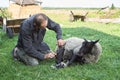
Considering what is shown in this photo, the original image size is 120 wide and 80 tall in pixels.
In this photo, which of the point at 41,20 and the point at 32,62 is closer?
the point at 41,20

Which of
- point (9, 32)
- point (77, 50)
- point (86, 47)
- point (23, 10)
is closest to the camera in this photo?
point (86, 47)

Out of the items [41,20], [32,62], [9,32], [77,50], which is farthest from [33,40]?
[9,32]

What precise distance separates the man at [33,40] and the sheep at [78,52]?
33 cm

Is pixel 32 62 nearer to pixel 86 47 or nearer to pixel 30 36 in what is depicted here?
pixel 30 36

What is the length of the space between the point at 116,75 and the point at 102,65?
0.96m

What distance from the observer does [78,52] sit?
870 cm

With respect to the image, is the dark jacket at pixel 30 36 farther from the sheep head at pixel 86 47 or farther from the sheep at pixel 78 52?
the sheep head at pixel 86 47

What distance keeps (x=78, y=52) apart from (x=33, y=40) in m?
1.16

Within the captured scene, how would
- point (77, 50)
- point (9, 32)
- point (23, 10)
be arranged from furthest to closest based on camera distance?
1. point (23, 10)
2. point (9, 32)
3. point (77, 50)

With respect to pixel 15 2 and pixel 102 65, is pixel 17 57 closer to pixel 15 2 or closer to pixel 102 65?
pixel 102 65

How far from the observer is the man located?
27.5ft

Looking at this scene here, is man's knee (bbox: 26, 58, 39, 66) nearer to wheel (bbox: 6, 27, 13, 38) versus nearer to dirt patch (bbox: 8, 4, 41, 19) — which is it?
wheel (bbox: 6, 27, 13, 38)

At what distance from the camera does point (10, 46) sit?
11.7 meters

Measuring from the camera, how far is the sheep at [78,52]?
339 inches
